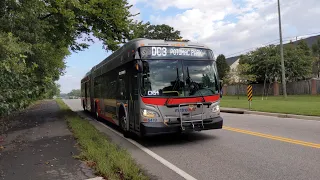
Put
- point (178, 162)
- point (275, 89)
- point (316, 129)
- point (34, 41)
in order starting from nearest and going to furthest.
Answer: point (178, 162) → point (316, 129) → point (34, 41) → point (275, 89)

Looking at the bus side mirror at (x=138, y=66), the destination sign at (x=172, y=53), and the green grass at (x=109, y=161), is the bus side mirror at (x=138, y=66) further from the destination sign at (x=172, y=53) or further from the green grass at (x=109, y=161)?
the green grass at (x=109, y=161)

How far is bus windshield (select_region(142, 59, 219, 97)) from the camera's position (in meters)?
8.42

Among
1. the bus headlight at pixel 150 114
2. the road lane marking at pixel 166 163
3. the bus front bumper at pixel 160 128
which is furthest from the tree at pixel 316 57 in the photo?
the road lane marking at pixel 166 163

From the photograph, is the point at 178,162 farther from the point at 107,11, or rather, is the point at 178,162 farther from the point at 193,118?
the point at 107,11

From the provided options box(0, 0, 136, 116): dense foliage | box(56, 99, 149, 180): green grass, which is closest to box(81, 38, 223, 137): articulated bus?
box(56, 99, 149, 180): green grass

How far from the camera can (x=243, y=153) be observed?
7137 millimetres

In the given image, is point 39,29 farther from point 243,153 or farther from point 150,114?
point 243,153

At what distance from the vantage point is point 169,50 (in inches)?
346

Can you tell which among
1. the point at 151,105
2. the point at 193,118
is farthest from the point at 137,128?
the point at 193,118

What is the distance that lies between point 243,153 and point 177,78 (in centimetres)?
271

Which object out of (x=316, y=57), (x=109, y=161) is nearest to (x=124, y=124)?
(x=109, y=161)

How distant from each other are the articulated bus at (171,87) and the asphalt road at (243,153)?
0.65 meters

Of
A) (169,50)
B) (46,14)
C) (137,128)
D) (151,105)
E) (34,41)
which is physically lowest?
(137,128)

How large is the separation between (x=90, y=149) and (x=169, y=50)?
349 centimetres
